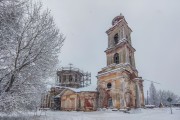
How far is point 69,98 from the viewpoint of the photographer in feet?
100

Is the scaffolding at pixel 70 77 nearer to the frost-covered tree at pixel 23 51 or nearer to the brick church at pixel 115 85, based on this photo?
the brick church at pixel 115 85

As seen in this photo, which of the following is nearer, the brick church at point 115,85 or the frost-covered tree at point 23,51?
the frost-covered tree at point 23,51

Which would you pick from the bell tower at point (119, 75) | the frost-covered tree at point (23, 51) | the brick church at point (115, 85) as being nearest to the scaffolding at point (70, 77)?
the brick church at point (115, 85)

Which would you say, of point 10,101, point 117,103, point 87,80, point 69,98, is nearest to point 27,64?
point 10,101

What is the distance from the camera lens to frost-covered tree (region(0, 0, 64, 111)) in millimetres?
7715

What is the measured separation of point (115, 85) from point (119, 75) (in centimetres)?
164

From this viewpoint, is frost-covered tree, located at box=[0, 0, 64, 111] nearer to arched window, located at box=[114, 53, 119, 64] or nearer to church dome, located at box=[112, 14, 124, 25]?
arched window, located at box=[114, 53, 119, 64]

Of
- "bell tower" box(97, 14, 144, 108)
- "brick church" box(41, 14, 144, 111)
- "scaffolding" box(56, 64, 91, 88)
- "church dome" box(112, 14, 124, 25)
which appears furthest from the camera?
"scaffolding" box(56, 64, 91, 88)

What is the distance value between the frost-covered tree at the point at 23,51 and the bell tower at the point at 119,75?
680 inches

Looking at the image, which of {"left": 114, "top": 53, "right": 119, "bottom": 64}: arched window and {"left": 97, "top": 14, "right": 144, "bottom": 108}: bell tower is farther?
{"left": 114, "top": 53, "right": 119, "bottom": 64}: arched window

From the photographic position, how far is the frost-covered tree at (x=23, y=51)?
7.71m

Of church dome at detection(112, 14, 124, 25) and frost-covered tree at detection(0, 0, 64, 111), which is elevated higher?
church dome at detection(112, 14, 124, 25)

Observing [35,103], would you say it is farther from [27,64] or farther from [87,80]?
[87,80]

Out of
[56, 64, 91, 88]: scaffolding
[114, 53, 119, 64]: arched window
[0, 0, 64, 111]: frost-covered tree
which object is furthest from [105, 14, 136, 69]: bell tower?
[0, 0, 64, 111]: frost-covered tree
